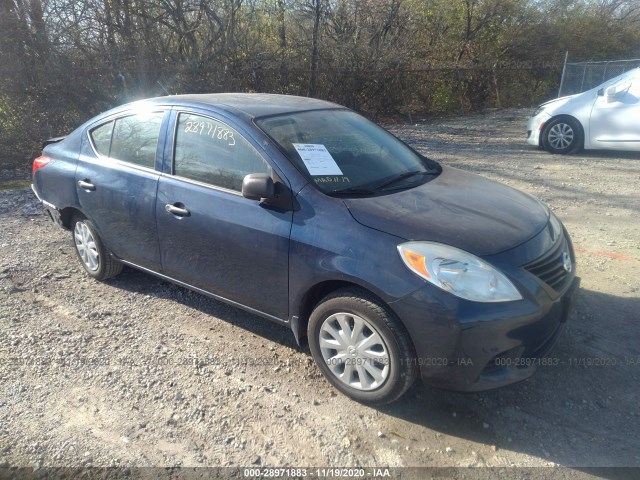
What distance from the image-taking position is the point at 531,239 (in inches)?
119

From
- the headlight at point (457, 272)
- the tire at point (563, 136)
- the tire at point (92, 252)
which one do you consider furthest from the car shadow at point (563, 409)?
the tire at point (563, 136)

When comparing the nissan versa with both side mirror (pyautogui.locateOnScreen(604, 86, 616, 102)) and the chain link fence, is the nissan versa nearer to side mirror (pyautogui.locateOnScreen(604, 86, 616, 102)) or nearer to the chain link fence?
side mirror (pyautogui.locateOnScreen(604, 86, 616, 102))

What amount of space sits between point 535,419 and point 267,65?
12.1 meters

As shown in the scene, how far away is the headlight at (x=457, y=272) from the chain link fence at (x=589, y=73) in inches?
579

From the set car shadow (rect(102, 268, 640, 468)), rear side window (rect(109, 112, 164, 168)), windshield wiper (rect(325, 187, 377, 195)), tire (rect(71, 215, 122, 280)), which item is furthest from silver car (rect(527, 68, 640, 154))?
tire (rect(71, 215, 122, 280))

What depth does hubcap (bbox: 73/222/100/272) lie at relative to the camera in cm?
455

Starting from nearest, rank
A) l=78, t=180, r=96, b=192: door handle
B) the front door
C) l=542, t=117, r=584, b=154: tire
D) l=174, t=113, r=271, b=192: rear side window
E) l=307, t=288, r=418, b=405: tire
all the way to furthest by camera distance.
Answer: l=307, t=288, r=418, b=405: tire < l=174, t=113, r=271, b=192: rear side window < l=78, t=180, r=96, b=192: door handle < the front door < l=542, t=117, r=584, b=154: tire

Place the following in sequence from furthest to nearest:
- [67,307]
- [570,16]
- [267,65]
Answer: [570,16] → [267,65] → [67,307]

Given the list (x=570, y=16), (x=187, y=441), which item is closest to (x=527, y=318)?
(x=187, y=441)

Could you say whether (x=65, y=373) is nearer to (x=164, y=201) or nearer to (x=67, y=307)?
(x=67, y=307)

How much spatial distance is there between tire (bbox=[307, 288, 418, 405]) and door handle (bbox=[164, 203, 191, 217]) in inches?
46.2

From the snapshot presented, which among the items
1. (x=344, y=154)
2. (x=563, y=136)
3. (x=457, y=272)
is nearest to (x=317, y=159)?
(x=344, y=154)

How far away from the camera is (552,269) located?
9.90 feet

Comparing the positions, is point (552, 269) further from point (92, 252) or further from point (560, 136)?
point (560, 136)
